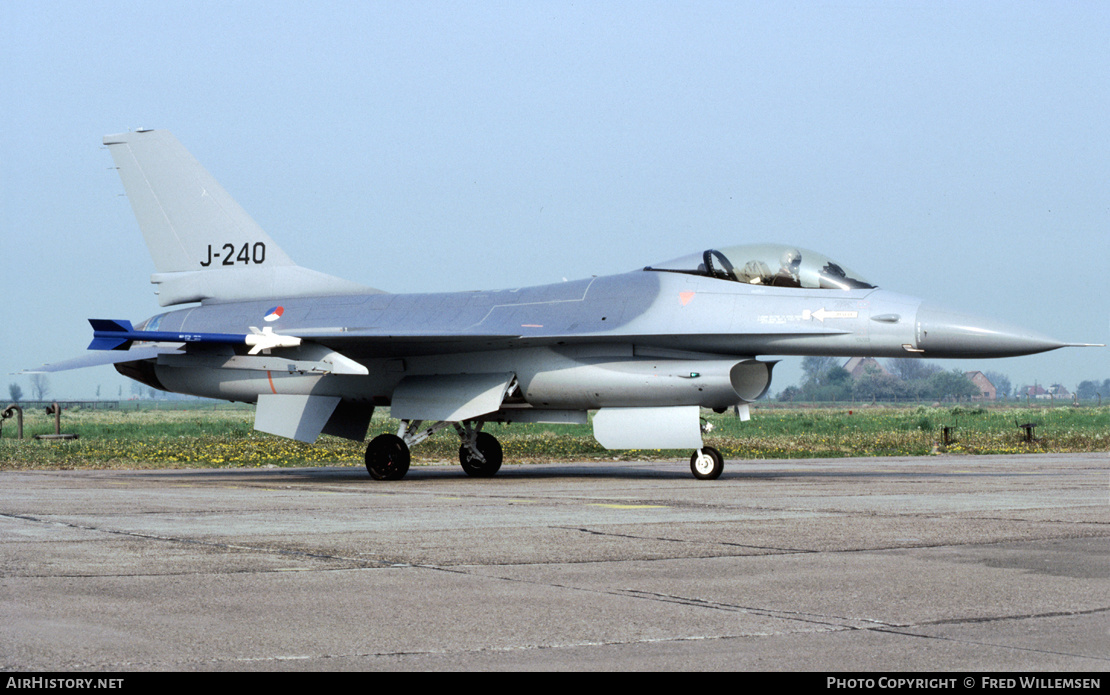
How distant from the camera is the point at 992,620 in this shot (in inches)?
213

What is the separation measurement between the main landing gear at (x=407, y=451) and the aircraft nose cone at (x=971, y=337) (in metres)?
7.05

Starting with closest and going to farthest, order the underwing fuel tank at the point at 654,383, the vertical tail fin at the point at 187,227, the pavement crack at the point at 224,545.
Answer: the pavement crack at the point at 224,545 → the underwing fuel tank at the point at 654,383 → the vertical tail fin at the point at 187,227

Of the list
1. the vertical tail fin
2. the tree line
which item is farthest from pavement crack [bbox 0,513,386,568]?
the tree line

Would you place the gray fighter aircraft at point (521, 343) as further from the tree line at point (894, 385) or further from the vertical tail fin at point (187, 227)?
the tree line at point (894, 385)

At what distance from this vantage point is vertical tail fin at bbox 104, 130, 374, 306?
20.0 m

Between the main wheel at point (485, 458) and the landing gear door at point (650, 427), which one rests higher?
the landing gear door at point (650, 427)

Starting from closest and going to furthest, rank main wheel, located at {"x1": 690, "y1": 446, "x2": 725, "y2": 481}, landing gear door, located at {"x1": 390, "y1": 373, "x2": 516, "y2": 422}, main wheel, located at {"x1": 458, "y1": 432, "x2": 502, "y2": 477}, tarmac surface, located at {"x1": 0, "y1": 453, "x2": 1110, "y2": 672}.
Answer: tarmac surface, located at {"x1": 0, "y1": 453, "x2": 1110, "y2": 672}, main wheel, located at {"x1": 690, "y1": 446, "x2": 725, "y2": 481}, landing gear door, located at {"x1": 390, "y1": 373, "x2": 516, "y2": 422}, main wheel, located at {"x1": 458, "y1": 432, "x2": 502, "y2": 477}

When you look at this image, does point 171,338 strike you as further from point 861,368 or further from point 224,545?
point 861,368

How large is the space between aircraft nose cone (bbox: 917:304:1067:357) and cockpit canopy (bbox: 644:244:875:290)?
1.03 meters

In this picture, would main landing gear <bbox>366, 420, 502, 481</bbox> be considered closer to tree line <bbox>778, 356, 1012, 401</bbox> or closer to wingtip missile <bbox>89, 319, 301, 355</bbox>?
wingtip missile <bbox>89, 319, 301, 355</bbox>

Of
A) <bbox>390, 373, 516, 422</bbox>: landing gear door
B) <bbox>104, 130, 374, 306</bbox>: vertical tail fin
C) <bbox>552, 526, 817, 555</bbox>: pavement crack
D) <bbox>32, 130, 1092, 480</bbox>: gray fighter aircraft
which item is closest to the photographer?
<bbox>552, 526, 817, 555</bbox>: pavement crack

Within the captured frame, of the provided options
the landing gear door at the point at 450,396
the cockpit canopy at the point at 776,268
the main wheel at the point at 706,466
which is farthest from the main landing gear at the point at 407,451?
the cockpit canopy at the point at 776,268

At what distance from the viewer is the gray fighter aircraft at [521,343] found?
15023 millimetres
